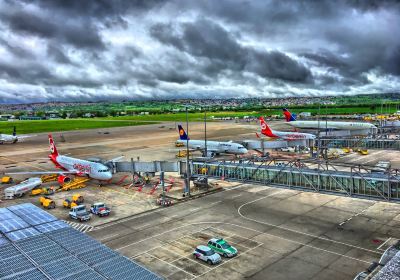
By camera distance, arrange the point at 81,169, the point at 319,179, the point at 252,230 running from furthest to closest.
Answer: the point at 81,169 → the point at 319,179 → the point at 252,230

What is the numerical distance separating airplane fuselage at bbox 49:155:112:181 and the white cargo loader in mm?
8532

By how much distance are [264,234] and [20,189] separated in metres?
50.0

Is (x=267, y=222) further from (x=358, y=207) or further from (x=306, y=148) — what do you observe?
(x=306, y=148)

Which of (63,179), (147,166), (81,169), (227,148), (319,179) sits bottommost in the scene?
(63,179)

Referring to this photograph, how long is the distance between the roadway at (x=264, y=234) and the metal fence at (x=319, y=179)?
17.1 ft

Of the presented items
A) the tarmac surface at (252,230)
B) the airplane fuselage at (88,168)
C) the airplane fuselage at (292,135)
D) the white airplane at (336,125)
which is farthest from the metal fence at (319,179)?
the white airplane at (336,125)

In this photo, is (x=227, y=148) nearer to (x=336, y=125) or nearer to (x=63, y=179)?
(x=63, y=179)

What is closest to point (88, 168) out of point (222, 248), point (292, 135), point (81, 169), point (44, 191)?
point (81, 169)

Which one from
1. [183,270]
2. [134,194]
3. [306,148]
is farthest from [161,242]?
[306,148]

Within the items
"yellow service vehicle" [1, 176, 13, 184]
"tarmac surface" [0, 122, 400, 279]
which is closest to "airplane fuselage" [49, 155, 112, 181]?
"tarmac surface" [0, 122, 400, 279]

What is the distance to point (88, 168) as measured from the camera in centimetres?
7788

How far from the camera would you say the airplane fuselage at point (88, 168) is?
248ft

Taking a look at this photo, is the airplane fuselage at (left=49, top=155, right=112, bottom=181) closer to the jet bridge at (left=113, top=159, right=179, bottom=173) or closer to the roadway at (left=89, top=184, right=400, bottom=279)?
the jet bridge at (left=113, top=159, right=179, bottom=173)

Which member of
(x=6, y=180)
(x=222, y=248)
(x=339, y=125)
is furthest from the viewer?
(x=339, y=125)
